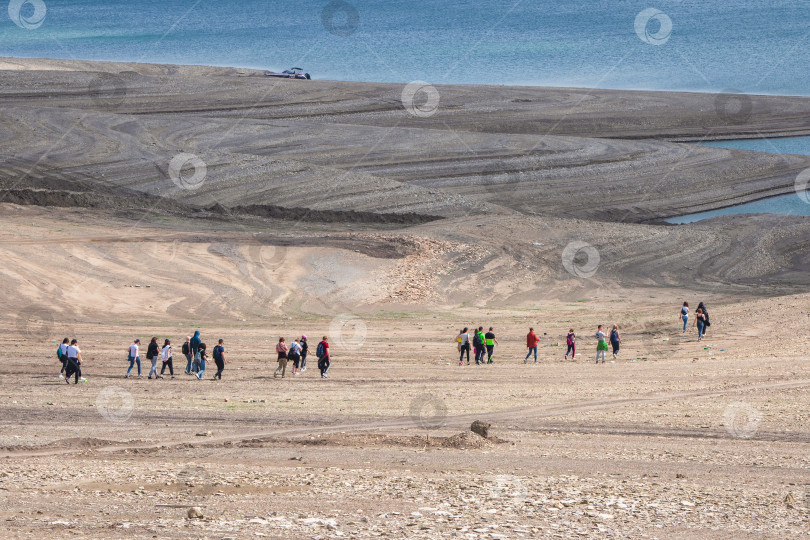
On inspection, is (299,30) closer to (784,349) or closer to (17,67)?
(17,67)

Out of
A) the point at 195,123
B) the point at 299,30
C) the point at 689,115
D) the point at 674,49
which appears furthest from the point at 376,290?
the point at 299,30

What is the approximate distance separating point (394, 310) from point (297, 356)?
9.86m

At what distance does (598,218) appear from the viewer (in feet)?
167

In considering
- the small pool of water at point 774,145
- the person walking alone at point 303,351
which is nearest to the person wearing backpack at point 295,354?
the person walking alone at point 303,351

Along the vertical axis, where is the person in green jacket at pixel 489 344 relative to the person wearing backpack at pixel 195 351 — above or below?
above

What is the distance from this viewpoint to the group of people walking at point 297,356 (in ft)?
82.3

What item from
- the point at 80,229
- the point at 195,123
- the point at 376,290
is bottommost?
the point at 376,290

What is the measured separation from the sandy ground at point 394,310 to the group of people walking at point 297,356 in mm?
476

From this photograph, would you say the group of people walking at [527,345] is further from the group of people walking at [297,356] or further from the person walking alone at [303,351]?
the person walking alone at [303,351]

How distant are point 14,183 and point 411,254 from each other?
22.7 m

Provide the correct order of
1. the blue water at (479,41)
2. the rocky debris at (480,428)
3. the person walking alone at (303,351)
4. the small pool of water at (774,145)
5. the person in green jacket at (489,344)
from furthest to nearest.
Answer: the blue water at (479,41)
the small pool of water at (774,145)
the person in green jacket at (489,344)
the person walking alone at (303,351)
the rocky debris at (480,428)

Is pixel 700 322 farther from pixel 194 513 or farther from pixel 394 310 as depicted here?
pixel 194 513

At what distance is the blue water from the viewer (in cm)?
10906

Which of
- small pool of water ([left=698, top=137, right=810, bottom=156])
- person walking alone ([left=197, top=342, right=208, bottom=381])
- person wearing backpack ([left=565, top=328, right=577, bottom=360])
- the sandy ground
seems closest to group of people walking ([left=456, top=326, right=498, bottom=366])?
the sandy ground
